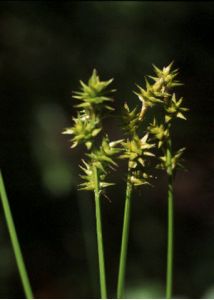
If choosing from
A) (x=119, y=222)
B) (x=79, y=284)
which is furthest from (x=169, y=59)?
(x=79, y=284)

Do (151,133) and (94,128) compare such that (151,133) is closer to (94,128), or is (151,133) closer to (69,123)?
(94,128)

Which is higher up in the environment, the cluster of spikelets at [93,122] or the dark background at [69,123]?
the dark background at [69,123]

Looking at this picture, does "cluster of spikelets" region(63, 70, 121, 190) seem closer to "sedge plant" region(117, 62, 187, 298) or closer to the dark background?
"sedge plant" region(117, 62, 187, 298)

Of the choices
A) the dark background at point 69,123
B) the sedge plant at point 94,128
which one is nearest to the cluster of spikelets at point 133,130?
the sedge plant at point 94,128

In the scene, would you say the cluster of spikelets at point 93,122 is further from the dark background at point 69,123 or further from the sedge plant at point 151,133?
the dark background at point 69,123

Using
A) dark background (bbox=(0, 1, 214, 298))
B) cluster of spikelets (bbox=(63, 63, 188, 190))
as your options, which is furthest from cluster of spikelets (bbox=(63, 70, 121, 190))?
dark background (bbox=(0, 1, 214, 298))

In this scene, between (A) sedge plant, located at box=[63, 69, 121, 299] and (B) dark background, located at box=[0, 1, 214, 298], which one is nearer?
(A) sedge plant, located at box=[63, 69, 121, 299]

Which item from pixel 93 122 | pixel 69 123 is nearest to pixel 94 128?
pixel 93 122

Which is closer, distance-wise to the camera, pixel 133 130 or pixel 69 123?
pixel 133 130

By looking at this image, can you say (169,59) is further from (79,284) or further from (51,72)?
(79,284)
